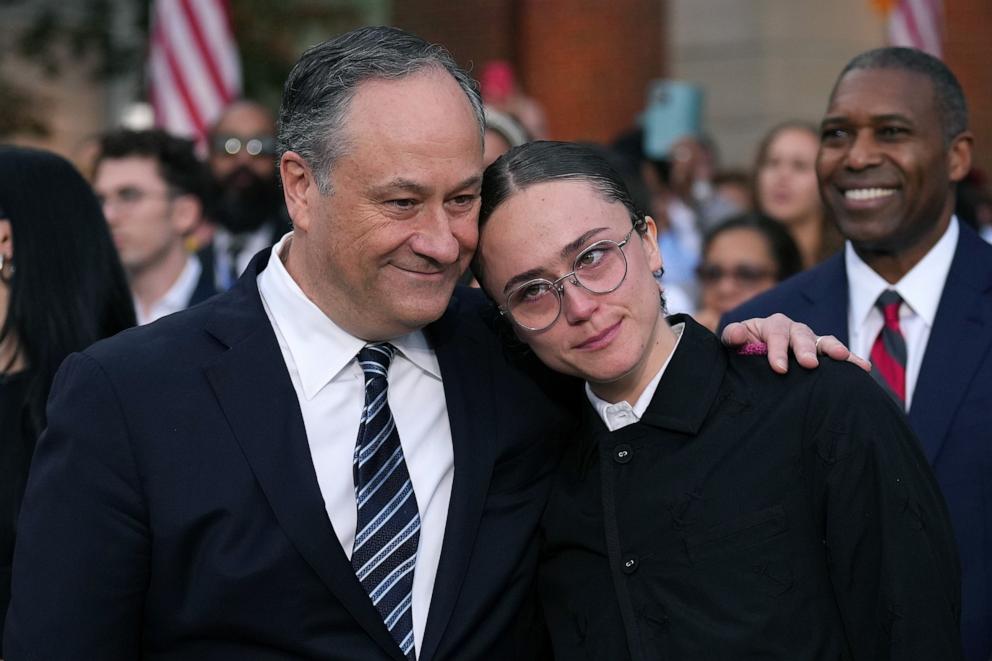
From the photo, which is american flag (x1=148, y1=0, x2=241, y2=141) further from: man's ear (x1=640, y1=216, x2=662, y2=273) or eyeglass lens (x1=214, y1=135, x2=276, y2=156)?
man's ear (x1=640, y1=216, x2=662, y2=273)

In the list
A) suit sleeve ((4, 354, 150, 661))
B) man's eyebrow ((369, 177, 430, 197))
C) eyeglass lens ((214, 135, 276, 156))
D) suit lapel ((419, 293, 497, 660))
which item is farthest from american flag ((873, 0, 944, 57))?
suit sleeve ((4, 354, 150, 661))

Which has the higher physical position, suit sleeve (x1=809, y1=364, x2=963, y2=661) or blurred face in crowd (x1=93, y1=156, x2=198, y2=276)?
blurred face in crowd (x1=93, y1=156, x2=198, y2=276)

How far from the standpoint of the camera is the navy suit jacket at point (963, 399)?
354cm

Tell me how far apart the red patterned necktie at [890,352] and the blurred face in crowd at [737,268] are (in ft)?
6.21

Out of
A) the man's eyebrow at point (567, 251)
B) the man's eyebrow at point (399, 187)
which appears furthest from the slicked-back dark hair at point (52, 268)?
the man's eyebrow at point (567, 251)

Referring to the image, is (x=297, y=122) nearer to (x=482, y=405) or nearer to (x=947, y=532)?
(x=482, y=405)

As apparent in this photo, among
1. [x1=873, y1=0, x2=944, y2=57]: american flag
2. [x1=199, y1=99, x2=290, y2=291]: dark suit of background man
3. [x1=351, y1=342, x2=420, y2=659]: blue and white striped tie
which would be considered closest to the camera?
[x1=351, y1=342, x2=420, y2=659]: blue and white striped tie

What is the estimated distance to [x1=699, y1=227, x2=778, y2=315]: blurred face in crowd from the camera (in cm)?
599

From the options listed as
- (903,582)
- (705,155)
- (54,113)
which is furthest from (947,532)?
(54,113)

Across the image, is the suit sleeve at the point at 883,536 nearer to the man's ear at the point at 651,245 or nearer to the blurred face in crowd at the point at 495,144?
the man's ear at the point at 651,245

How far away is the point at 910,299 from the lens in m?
4.03

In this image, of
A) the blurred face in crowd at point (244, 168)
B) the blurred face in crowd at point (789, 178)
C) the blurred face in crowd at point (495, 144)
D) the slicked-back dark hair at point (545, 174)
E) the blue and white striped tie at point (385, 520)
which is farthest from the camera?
the blurred face in crowd at point (244, 168)

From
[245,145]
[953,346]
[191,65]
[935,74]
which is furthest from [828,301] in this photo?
[191,65]

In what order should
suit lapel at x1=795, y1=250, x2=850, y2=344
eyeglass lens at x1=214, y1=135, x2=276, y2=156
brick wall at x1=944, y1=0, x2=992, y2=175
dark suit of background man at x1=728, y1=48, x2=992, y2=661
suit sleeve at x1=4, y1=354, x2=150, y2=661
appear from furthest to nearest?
brick wall at x1=944, y1=0, x2=992, y2=175 → eyeglass lens at x1=214, y1=135, x2=276, y2=156 → suit lapel at x1=795, y1=250, x2=850, y2=344 → dark suit of background man at x1=728, y1=48, x2=992, y2=661 → suit sleeve at x1=4, y1=354, x2=150, y2=661
